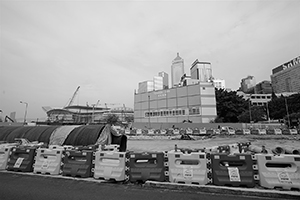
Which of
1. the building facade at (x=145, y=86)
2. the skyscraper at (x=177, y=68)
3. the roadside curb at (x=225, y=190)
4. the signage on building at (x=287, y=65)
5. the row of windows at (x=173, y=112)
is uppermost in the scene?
the signage on building at (x=287, y=65)

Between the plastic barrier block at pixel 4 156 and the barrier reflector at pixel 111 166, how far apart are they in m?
Result: 4.37

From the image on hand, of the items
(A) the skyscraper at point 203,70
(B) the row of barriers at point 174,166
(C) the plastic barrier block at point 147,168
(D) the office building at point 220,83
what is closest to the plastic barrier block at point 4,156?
(B) the row of barriers at point 174,166

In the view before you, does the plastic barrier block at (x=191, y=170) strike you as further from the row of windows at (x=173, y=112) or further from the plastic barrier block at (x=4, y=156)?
the row of windows at (x=173, y=112)

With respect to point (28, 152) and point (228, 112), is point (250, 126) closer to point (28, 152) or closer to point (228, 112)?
point (228, 112)

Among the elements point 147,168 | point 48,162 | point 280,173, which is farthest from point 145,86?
point 280,173

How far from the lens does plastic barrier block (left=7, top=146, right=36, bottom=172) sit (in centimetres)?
679

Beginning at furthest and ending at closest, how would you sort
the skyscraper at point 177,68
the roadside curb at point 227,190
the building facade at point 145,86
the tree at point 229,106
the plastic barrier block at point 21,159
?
1. the skyscraper at point 177,68
2. the building facade at point 145,86
3. the tree at point 229,106
4. the plastic barrier block at point 21,159
5. the roadside curb at point 227,190

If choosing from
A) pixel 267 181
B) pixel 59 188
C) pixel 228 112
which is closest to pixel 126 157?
pixel 59 188

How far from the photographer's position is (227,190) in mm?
4559

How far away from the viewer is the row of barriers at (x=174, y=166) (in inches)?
185

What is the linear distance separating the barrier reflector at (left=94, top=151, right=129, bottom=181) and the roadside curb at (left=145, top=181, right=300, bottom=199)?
0.95 meters

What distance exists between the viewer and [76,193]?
15.0 ft

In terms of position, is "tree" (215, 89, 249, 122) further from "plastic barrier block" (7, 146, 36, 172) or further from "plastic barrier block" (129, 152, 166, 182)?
"plastic barrier block" (7, 146, 36, 172)

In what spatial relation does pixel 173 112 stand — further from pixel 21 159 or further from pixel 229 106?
pixel 21 159
